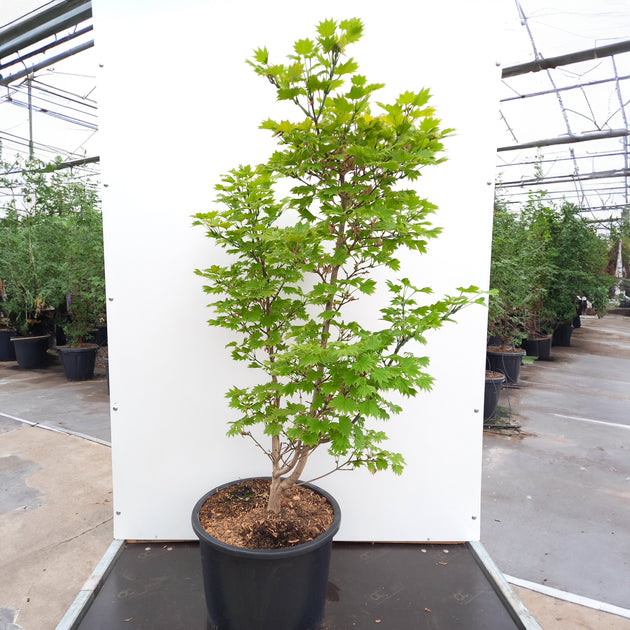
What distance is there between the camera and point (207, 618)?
150cm

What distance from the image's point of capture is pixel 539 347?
6652 millimetres

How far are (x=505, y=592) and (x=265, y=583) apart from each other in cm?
87

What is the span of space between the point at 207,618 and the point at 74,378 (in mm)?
4409

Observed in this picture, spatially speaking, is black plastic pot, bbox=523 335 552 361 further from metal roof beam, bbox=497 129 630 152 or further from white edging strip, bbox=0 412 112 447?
white edging strip, bbox=0 412 112 447

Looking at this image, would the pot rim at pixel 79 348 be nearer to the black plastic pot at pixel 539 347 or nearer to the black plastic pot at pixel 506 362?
the black plastic pot at pixel 506 362

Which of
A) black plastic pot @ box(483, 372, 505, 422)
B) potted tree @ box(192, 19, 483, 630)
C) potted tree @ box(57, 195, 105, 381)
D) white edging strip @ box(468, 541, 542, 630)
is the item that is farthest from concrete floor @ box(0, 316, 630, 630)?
potted tree @ box(192, 19, 483, 630)

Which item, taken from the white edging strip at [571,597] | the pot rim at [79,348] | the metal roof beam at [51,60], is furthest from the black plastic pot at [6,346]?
the white edging strip at [571,597]

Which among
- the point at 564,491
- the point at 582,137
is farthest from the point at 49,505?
the point at 582,137

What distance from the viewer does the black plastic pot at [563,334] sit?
25.7 ft

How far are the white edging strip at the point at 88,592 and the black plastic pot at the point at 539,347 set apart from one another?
615 cm

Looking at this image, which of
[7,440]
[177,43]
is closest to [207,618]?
[177,43]

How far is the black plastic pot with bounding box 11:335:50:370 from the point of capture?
222 inches

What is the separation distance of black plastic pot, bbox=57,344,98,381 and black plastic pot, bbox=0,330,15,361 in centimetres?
166

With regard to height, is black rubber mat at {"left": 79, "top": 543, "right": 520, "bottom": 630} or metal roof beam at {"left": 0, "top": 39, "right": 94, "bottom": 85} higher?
metal roof beam at {"left": 0, "top": 39, "right": 94, "bottom": 85}
